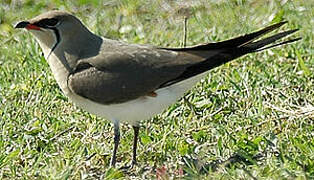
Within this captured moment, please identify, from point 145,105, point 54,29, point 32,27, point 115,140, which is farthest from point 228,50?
point 32,27

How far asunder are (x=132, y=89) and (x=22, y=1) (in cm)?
357

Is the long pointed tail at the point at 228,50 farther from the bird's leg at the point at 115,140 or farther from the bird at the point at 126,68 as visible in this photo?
the bird's leg at the point at 115,140

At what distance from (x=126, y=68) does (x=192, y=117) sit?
2.93 ft

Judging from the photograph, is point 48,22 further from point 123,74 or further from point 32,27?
point 123,74

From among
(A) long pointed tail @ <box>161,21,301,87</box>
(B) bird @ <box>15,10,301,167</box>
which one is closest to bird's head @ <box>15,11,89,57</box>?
(B) bird @ <box>15,10,301,167</box>

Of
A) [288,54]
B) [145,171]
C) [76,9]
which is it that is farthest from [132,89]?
[76,9]

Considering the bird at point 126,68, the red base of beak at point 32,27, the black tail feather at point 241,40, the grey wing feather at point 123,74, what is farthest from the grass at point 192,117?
the red base of beak at point 32,27

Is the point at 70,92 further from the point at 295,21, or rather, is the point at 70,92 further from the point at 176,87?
the point at 295,21

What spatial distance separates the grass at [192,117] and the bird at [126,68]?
0.31 meters

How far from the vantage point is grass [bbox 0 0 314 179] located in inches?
201

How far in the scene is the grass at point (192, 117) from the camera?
16.8 ft

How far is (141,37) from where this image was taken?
737 centimetres

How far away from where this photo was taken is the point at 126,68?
5.14 m

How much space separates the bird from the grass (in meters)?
0.31
